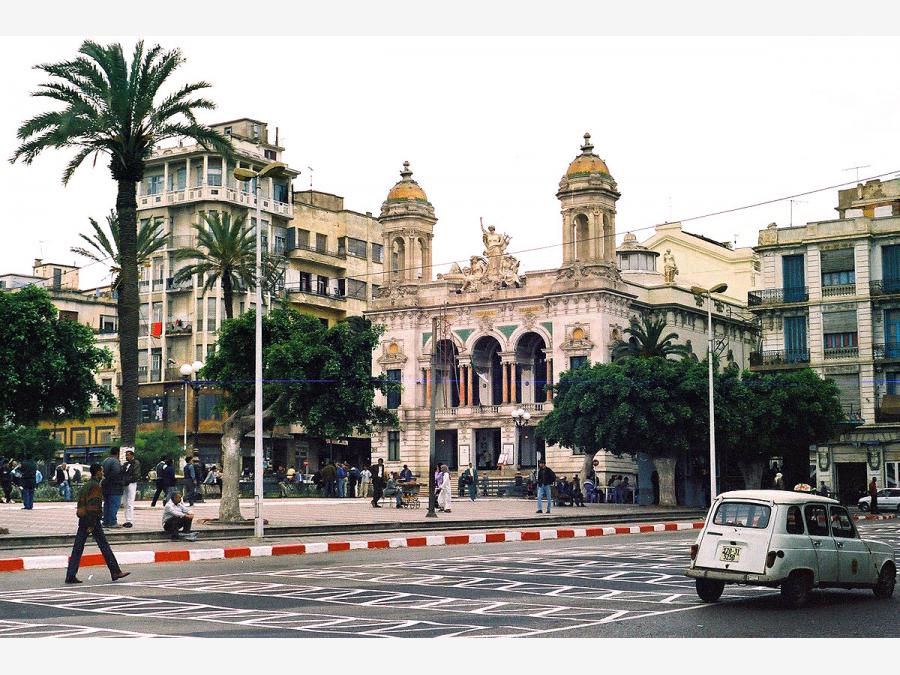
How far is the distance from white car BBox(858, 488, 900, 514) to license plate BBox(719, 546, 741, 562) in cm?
3837

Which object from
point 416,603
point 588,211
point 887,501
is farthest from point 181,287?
point 416,603

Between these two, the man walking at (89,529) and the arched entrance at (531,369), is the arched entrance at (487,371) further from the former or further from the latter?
the man walking at (89,529)

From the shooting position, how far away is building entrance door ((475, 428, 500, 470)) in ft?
252

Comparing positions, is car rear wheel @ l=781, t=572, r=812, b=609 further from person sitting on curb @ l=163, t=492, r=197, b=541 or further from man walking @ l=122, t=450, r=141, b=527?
man walking @ l=122, t=450, r=141, b=527

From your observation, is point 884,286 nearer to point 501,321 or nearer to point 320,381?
point 501,321

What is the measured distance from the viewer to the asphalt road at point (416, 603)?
42.0 feet

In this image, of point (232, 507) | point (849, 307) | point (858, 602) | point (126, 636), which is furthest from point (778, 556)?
point (849, 307)

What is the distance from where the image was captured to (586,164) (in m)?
73.4

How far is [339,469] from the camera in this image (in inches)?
2176

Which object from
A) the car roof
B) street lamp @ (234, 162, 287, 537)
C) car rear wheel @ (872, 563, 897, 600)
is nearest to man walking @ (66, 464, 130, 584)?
street lamp @ (234, 162, 287, 537)

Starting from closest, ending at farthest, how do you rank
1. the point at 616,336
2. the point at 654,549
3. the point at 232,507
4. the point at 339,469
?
the point at 654,549 < the point at 232,507 < the point at 339,469 < the point at 616,336
